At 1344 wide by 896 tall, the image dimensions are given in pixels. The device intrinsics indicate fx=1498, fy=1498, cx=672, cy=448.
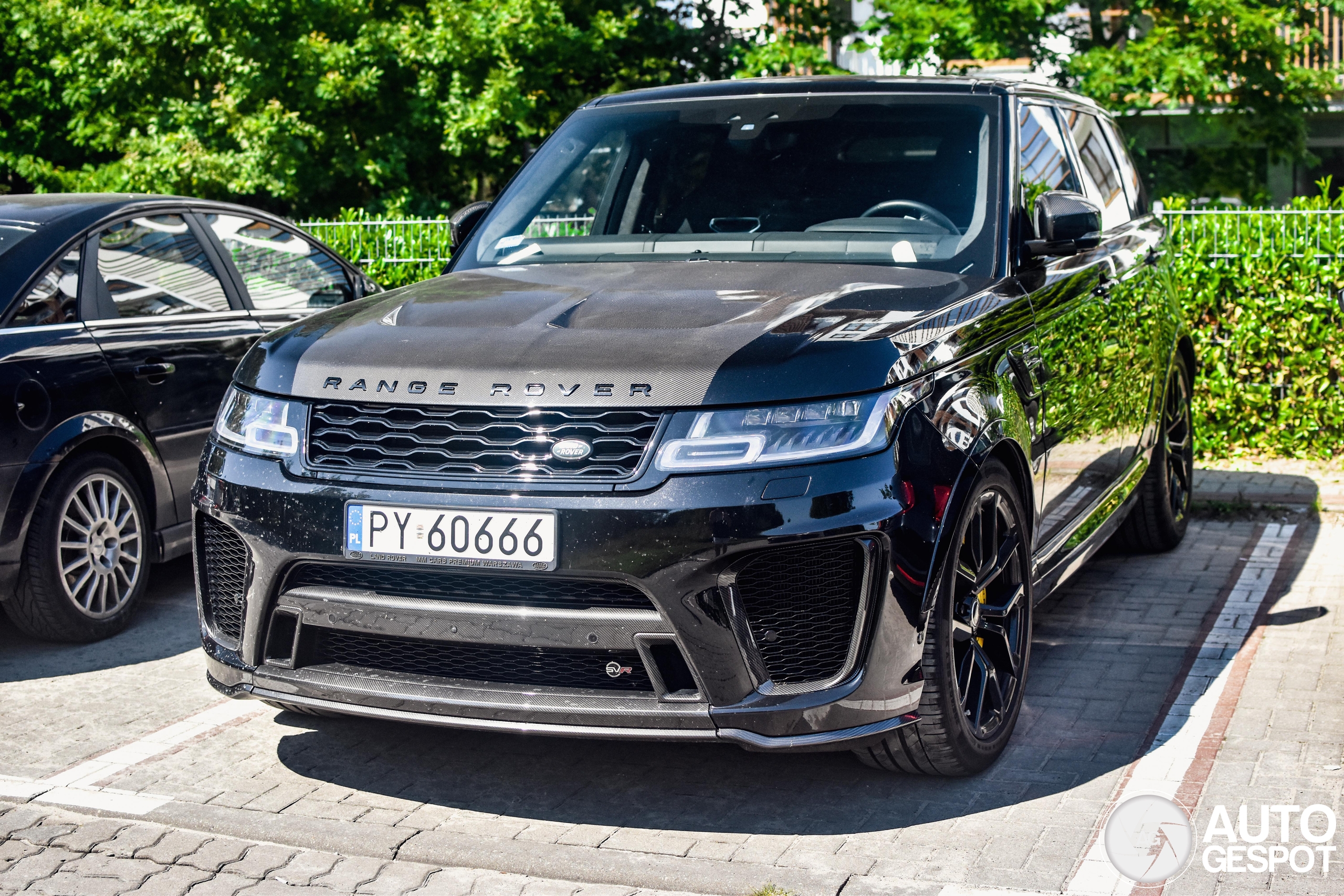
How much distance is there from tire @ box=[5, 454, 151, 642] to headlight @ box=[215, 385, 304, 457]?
164 cm

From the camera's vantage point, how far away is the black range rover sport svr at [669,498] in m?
3.44

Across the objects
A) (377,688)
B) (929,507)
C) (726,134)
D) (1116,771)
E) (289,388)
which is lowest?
(1116,771)

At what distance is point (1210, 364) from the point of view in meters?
8.60

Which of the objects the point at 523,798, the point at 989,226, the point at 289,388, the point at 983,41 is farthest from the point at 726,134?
the point at 983,41

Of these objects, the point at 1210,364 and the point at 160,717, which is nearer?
the point at 160,717

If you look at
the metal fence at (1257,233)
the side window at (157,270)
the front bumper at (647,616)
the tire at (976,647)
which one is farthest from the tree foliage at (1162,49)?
the front bumper at (647,616)

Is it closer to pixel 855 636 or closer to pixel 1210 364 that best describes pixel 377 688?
pixel 855 636

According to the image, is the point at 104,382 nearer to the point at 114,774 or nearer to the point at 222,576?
the point at 114,774

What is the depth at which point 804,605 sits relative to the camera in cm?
348

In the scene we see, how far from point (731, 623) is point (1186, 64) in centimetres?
1148

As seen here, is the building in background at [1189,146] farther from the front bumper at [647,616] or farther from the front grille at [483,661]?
the front grille at [483,661]

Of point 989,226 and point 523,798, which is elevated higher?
point 989,226

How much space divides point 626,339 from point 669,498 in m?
0.48

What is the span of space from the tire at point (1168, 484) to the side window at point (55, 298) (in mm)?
4350
